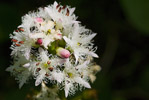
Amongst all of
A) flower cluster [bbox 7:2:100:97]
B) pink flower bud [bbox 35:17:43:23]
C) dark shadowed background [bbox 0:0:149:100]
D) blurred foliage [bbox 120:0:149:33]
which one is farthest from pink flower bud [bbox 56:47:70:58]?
blurred foliage [bbox 120:0:149:33]

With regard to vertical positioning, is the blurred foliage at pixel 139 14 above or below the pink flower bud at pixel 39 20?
above

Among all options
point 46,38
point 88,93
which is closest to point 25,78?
point 46,38

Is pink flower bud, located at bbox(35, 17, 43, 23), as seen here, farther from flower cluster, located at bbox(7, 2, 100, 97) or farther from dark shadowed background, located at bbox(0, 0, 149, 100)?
dark shadowed background, located at bbox(0, 0, 149, 100)

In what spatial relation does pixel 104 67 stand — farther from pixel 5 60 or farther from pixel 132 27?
pixel 5 60

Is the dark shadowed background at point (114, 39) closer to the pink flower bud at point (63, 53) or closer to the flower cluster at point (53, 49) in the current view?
the flower cluster at point (53, 49)

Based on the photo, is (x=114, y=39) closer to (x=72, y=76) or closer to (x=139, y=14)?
(x=139, y=14)

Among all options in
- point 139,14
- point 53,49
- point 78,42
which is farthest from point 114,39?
point 53,49

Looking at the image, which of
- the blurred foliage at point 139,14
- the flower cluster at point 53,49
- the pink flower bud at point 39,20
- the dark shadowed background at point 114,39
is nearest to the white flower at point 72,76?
the flower cluster at point 53,49
